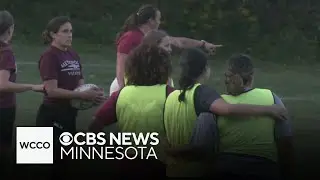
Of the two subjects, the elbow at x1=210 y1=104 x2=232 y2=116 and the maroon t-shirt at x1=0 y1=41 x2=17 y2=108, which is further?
the maroon t-shirt at x1=0 y1=41 x2=17 y2=108

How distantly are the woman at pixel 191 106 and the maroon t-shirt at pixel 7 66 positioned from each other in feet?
3.41

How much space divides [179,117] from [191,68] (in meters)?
0.19

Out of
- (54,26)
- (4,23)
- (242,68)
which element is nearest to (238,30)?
(54,26)

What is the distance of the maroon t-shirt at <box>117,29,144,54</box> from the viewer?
3969 millimetres

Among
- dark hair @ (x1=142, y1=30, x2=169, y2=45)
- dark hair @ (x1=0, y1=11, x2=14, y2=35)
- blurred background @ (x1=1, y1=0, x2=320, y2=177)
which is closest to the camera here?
dark hair @ (x1=142, y1=30, x2=169, y2=45)

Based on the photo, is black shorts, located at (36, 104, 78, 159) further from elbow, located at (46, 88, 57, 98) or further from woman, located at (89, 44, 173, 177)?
woman, located at (89, 44, 173, 177)

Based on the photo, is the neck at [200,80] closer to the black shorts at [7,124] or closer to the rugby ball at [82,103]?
the rugby ball at [82,103]

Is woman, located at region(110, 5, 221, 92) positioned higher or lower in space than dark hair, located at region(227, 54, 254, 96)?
higher

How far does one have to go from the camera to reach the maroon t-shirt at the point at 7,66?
3.47 meters

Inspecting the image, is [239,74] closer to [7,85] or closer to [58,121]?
[58,121]

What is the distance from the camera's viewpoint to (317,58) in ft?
24.7

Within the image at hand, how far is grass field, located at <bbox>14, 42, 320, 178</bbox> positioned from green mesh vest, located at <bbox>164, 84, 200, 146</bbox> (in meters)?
1.59

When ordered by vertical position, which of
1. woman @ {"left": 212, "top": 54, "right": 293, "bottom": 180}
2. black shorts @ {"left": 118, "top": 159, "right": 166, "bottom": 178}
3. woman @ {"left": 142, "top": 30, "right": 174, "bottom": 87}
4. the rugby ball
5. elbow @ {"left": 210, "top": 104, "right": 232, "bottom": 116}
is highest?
woman @ {"left": 142, "top": 30, "right": 174, "bottom": 87}

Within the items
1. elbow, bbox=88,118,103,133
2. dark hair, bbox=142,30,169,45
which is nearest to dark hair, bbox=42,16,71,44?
dark hair, bbox=142,30,169,45
